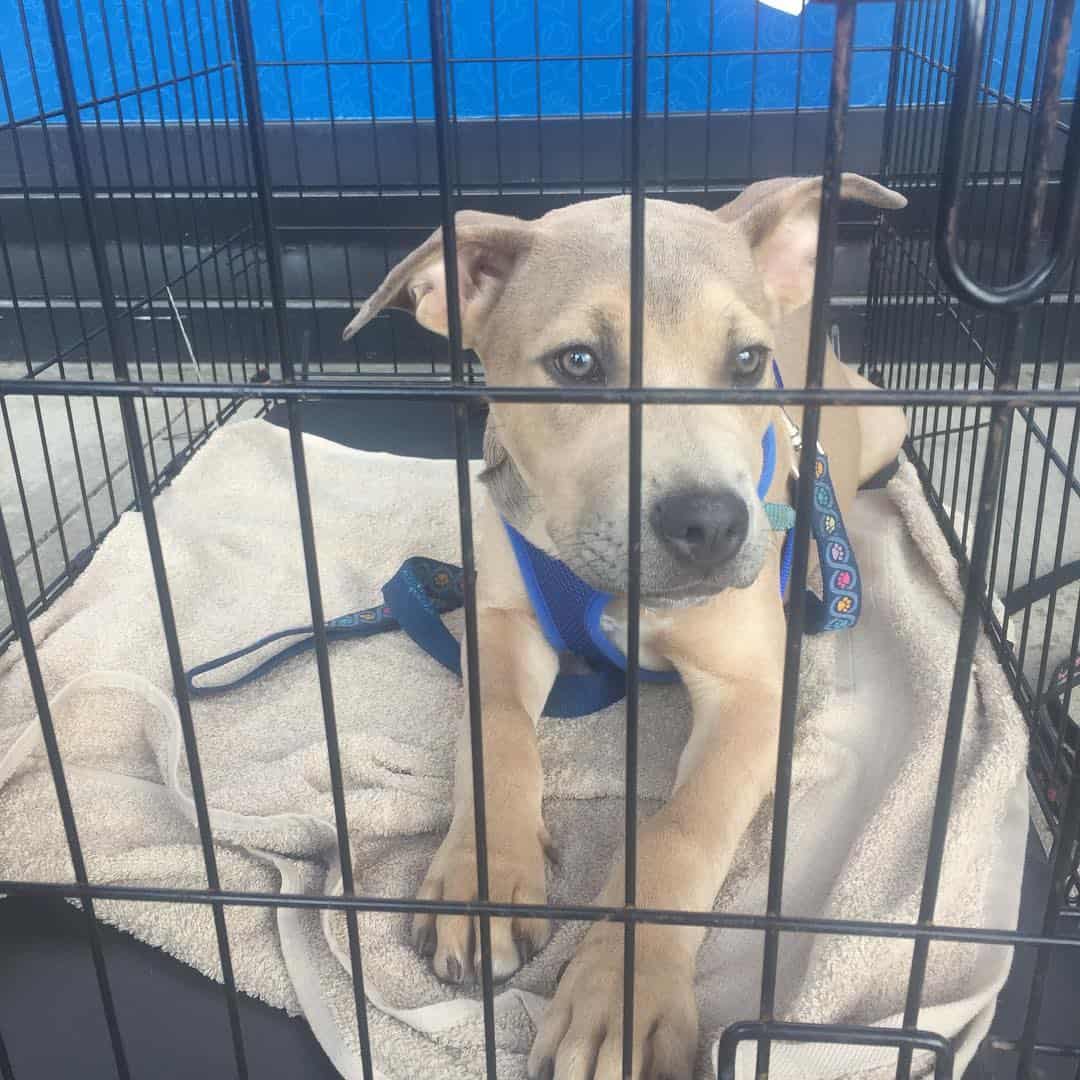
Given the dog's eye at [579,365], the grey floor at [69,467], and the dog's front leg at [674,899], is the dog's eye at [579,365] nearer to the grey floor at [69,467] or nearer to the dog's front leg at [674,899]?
the dog's front leg at [674,899]

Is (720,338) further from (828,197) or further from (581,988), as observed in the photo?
(581,988)

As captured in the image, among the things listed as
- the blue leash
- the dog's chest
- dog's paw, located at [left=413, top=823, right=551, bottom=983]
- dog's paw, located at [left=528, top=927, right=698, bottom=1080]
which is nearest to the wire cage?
dog's paw, located at [left=528, top=927, right=698, bottom=1080]

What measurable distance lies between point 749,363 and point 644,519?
422 millimetres

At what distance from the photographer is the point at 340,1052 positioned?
1335mm

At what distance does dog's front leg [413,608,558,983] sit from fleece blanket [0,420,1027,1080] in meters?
0.04

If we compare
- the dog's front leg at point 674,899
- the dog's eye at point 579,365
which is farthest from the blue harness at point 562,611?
the dog's eye at point 579,365

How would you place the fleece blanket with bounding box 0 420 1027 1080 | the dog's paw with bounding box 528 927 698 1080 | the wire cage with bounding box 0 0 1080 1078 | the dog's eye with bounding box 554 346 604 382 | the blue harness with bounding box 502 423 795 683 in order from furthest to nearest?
the blue harness with bounding box 502 423 795 683 < the dog's eye with bounding box 554 346 604 382 < the fleece blanket with bounding box 0 420 1027 1080 < the dog's paw with bounding box 528 927 698 1080 < the wire cage with bounding box 0 0 1080 1078

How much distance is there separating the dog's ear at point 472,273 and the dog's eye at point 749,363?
1.11 feet

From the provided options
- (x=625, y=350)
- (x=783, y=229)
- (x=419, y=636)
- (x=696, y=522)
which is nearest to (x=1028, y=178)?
(x=696, y=522)

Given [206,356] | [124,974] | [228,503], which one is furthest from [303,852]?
[206,356]

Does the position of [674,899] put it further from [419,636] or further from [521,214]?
[521,214]

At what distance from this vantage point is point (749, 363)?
5.08ft

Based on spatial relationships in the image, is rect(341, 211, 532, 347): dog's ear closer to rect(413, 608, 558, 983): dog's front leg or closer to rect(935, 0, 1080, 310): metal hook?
rect(413, 608, 558, 983): dog's front leg

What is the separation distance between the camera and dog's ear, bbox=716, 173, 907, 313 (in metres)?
1.57
